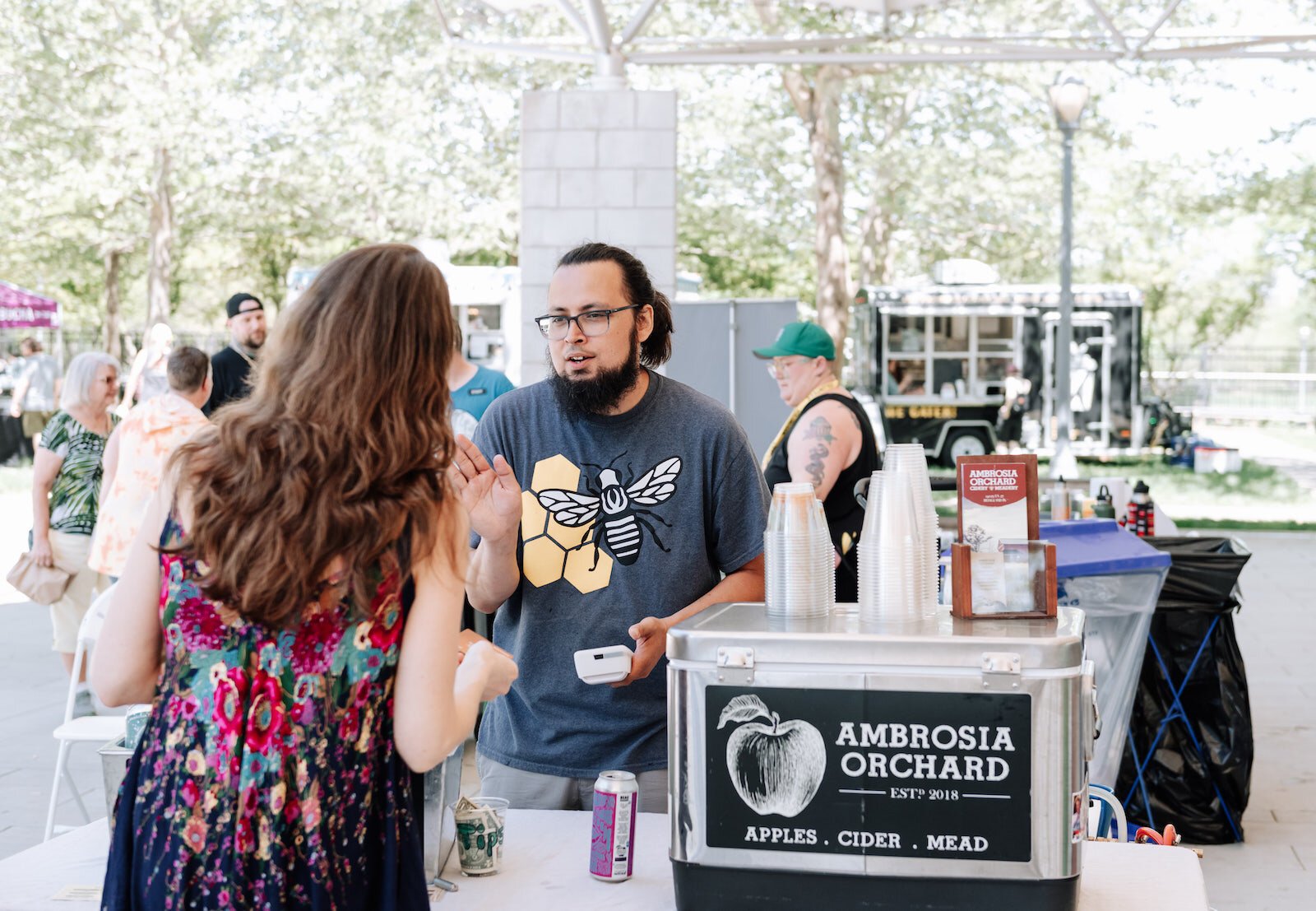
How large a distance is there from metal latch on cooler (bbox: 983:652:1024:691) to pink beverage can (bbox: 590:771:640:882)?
0.65 meters

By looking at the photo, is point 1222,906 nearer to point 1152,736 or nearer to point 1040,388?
point 1152,736

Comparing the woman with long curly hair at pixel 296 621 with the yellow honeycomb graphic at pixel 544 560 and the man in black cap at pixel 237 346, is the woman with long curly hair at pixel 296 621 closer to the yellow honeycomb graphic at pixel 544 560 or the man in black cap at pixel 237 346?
the yellow honeycomb graphic at pixel 544 560

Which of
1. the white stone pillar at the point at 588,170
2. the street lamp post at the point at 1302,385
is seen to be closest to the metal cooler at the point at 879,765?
the white stone pillar at the point at 588,170

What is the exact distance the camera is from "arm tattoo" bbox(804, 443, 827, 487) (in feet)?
15.1

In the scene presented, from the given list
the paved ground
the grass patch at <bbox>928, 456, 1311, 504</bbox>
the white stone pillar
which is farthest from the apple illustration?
the grass patch at <bbox>928, 456, 1311, 504</bbox>

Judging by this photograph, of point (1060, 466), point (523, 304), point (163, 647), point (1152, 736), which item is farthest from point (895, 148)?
point (163, 647)

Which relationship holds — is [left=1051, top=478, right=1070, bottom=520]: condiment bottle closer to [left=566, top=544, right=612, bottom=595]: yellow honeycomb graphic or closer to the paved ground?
the paved ground

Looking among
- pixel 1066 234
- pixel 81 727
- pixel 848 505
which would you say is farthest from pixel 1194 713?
pixel 1066 234

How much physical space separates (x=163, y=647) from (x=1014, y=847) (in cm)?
124

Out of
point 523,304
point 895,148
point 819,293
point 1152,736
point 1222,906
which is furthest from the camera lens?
point 895,148

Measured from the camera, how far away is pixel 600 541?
2887 mm

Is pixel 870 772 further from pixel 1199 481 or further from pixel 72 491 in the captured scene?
pixel 1199 481

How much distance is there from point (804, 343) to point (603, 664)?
274cm

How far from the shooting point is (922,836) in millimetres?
2033
